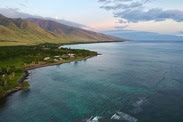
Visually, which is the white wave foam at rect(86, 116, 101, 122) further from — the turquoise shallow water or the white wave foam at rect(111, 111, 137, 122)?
the white wave foam at rect(111, 111, 137, 122)

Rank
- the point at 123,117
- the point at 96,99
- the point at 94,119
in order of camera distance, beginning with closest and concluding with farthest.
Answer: the point at 94,119, the point at 123,117, the point at 96,99

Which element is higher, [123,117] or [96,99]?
[123,117]

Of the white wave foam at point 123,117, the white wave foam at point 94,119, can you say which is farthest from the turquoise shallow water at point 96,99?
the white wave foam at point 123,117

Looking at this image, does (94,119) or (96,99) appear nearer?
(94,119)

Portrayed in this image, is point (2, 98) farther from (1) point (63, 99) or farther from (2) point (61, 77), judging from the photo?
(2) point (61, 77)

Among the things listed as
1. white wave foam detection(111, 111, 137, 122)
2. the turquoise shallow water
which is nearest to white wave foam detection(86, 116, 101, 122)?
the turquoise shallow water

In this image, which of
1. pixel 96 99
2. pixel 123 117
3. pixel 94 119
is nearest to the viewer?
pixel 94 119

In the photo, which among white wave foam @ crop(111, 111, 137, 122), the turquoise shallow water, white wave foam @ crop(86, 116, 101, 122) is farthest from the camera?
the turquoise shallow water

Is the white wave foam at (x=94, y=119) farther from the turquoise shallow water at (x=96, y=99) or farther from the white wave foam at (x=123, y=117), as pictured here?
the white wave foam at (x=123, y=117)

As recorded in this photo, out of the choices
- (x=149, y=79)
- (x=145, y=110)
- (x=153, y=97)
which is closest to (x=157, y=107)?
(x=145, y=110)

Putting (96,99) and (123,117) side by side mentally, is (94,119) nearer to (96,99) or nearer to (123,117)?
(123,117)

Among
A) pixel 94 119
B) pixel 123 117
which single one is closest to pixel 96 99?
pixel 94 119

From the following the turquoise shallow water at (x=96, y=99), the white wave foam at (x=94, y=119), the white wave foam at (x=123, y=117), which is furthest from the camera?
the turquoise shallow water at (x=96, y=99)
